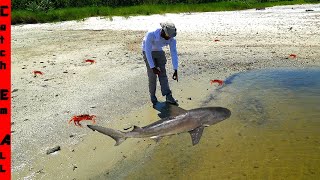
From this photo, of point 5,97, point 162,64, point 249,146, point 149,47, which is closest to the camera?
point 5,97

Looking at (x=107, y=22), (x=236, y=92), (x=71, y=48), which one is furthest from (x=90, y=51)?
(x=107, y=22)

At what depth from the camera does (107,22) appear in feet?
99.5

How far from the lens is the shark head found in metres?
7.34

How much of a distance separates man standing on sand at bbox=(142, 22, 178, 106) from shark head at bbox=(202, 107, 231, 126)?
154cm

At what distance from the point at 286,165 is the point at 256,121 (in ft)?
6.48

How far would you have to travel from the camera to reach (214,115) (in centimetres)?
752

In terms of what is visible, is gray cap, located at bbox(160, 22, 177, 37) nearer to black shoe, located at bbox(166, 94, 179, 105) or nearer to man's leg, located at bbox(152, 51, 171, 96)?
man's leg, located at bbox(152, 51, 171, 96)

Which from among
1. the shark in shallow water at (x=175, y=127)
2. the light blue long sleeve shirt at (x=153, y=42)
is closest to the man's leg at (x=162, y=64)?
the light blue long sleeve shirt at (x=153, y=42)

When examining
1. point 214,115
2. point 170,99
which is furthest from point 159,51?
point 214,115

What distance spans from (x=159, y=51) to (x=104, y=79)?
372cm

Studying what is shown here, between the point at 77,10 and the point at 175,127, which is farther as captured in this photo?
the point at 77,10

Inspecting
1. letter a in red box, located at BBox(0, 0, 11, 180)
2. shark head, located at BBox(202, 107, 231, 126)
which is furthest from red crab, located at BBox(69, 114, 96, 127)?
shark head, located at BBox(202, 107, 231, 126)

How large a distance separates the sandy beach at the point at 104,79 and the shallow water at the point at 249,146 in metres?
0.45

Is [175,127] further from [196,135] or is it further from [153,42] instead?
[153,42]
